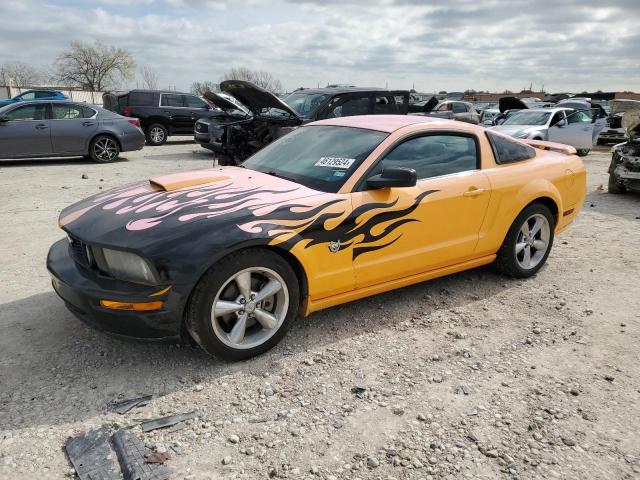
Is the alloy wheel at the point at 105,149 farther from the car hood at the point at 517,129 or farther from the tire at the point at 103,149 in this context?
the car hood at the point at 517,129

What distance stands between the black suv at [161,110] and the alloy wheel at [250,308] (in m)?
13.2

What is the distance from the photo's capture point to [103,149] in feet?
39.0

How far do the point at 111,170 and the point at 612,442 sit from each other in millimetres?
10488

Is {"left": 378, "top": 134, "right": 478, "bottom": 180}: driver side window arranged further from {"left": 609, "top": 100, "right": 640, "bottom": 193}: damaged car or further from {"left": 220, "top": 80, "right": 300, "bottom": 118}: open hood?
{"left": 609, "top": 100, "right": 640, "bottom": 193}: damaged car

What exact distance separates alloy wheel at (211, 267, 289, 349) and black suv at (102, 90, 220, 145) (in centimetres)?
1325

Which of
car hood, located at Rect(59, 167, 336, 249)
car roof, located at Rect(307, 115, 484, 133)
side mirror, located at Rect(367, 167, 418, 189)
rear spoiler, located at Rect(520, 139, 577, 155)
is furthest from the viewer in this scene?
rear spoiler, located at Rect(520, 139, 577, 155)

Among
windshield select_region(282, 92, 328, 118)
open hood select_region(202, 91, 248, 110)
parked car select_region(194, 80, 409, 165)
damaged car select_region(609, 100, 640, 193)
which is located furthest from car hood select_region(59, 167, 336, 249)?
damaged car select_region(609, 100, 640, 193)

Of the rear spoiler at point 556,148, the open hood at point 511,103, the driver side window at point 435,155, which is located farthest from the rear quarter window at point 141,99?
the driver side window at point 435,155

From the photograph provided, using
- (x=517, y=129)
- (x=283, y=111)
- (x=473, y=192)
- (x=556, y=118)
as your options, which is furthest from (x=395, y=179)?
(x=556, y=118)

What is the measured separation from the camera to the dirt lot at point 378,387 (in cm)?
246

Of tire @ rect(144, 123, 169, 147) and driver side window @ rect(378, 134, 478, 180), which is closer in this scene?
driver side window @ rect(378, 134, 478, 180)

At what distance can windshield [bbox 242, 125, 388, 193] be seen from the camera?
12.0 ft

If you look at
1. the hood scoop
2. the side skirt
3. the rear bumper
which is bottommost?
the side skirt

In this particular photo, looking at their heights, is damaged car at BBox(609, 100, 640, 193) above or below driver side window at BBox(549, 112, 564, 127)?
below
